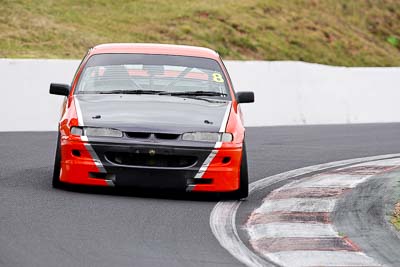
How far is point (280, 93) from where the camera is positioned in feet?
77.0

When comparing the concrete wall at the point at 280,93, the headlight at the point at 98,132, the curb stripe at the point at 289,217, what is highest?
the headlight at the point at 98,132

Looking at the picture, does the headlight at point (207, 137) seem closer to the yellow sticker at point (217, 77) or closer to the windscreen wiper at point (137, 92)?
the windscreen wiper at point (137, 92)

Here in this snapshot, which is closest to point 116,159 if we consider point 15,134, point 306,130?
point 15,134

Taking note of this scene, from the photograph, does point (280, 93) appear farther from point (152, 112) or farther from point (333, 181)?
point (152, 112)

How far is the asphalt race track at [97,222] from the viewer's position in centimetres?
770

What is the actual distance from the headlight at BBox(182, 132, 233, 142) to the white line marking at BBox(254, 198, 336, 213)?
704 mm

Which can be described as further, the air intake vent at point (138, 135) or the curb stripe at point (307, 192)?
the curb stripe at point (307, 192)

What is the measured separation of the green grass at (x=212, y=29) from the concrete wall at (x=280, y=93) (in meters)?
9.52

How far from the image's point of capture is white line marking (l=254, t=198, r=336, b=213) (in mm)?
10508

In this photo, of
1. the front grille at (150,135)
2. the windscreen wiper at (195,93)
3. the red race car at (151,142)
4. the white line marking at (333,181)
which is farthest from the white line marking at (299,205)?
the windscreen wiper at (195,93)

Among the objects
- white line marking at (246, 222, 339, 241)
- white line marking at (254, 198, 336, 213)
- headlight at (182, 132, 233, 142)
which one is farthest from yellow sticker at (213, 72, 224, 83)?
white line marking at (246, 222, 339, 241)

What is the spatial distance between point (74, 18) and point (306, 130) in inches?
704

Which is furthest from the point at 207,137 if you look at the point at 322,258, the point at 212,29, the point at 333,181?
the point at 212,29

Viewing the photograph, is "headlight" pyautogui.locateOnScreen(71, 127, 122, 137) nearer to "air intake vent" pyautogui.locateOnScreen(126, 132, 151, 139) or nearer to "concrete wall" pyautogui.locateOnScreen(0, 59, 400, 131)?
"air intake vent" pyautogui.locateOnScreen(126, 132, 151, 139)
